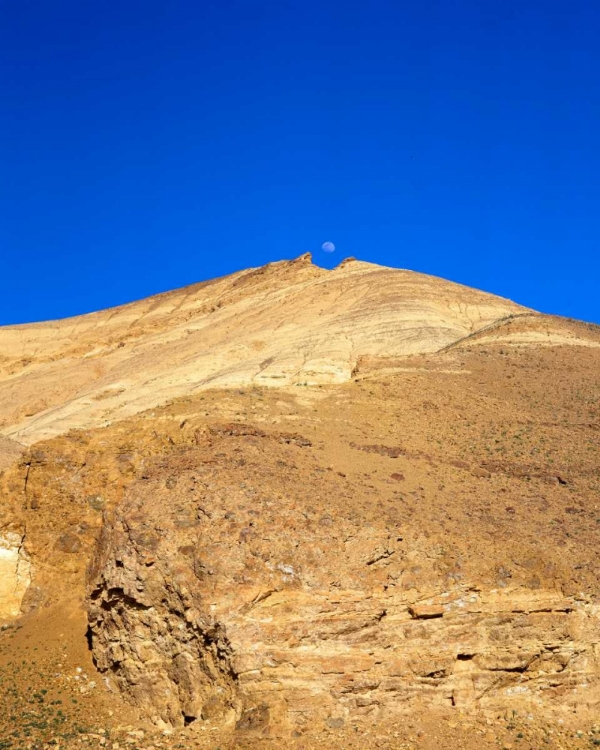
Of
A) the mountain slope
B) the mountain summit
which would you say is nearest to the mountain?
the mountain summit

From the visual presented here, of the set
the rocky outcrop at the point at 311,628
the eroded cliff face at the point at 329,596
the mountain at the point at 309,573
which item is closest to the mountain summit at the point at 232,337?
the mountain at the point at 309,573

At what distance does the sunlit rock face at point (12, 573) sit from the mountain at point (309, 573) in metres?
0.03

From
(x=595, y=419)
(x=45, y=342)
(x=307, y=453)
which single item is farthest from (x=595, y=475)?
(x=45, y=342)

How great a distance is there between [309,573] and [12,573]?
7.08 metres

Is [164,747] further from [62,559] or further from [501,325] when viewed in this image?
[501,325]

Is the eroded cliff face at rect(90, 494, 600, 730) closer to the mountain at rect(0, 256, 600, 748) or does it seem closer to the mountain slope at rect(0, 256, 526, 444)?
the mountain at rect(0, 256, 600, 748)

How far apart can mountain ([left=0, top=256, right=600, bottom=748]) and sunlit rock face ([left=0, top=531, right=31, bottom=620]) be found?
3 centimetres

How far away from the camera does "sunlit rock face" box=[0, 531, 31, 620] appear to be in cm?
1543

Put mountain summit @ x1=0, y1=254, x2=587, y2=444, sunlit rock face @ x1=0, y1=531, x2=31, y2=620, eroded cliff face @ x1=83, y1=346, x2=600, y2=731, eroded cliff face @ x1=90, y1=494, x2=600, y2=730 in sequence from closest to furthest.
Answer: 1. eroded cliff face @ x1=90, y1=494, x2=600, y2=730
2. eroded cliff face @ x1=83, y1=346, x2=600, y2=731
3. sunlit rock face @ x1=0, y1=531, x2=31, y2=620
4. mountain summit @ x1=0, y1=254, x2=587, y2=444

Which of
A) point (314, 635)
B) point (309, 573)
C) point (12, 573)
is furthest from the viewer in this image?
point (12, 573)

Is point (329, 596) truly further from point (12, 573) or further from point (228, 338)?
point (228, 338)

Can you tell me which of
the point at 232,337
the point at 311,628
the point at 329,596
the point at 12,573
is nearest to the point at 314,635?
the point at 311,628

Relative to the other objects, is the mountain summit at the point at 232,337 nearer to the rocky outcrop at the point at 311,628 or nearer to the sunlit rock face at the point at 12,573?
the sunlit rock face at the point at 12,573

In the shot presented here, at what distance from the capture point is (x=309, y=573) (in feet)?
41.7
